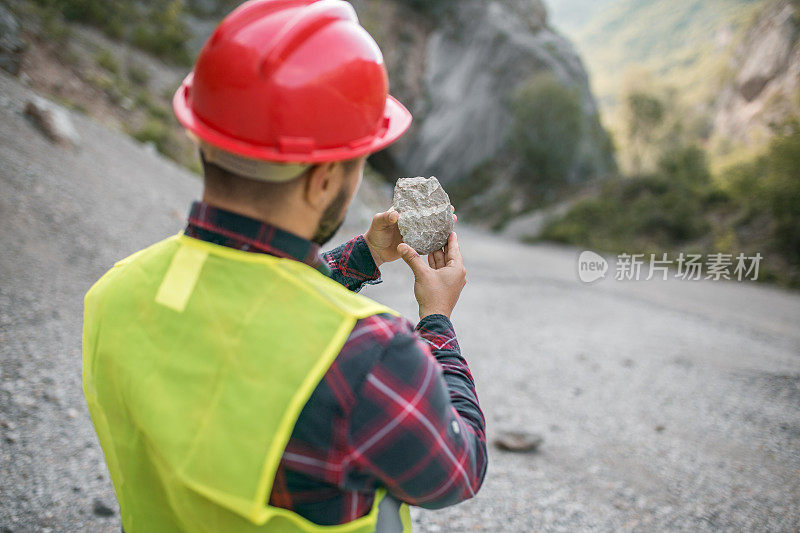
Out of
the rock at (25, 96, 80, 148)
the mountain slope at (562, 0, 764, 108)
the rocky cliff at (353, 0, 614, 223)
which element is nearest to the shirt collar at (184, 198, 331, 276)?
the rock at (25, 96, 80, 148)

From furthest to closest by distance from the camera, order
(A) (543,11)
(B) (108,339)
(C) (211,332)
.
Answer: (A) (543,11) < (B) (108,339) < (C) (211,332)

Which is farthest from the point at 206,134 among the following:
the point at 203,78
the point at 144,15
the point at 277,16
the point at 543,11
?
the point at 543,11

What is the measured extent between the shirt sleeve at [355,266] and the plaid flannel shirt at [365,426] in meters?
0.61

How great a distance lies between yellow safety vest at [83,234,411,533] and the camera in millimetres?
934

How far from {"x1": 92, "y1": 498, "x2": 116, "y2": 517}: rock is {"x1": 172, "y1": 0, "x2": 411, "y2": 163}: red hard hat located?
2828mm

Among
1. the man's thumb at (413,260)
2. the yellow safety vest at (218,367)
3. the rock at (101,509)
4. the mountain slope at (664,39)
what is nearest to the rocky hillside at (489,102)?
the rock at (101,509)

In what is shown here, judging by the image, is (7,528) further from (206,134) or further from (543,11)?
(543,11)

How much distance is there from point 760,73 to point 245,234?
185 ft

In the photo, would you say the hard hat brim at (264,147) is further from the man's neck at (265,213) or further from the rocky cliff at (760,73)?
the rocky cliff at (760,73)

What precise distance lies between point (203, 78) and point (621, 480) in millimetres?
4429

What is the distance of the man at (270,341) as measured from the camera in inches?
37.3

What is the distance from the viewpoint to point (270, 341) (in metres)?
0.94

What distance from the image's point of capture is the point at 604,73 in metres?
104

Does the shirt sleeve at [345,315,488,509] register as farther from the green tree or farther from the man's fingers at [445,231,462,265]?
the green tree
